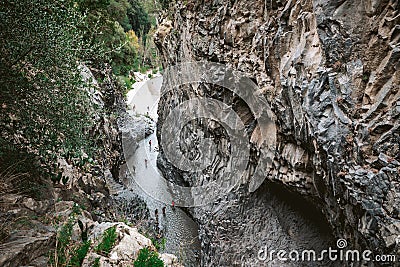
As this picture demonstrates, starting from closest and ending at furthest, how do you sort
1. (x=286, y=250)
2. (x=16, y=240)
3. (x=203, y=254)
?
1. (x=16, y=240)
2. (x=286, y=250)
3. (x=203, y=254)

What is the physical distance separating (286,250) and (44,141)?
280 inches

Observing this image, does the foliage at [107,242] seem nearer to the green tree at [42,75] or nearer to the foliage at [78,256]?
the foliage at [78,256]

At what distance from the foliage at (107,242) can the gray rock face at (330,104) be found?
4.39 metres

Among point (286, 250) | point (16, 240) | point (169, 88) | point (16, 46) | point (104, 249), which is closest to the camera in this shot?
point (16, 240)

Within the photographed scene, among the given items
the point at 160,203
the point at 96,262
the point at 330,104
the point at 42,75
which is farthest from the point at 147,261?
the point at 160,203

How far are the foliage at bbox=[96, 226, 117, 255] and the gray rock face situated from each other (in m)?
4.39

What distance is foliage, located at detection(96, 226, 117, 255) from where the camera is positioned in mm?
5555

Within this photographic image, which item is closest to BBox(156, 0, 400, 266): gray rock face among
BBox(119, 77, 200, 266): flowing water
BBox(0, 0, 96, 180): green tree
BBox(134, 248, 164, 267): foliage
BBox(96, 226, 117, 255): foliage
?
BBox(119, 77, 200, 266): flowing water

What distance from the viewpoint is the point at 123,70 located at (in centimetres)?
2509

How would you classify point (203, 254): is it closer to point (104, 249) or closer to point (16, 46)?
point (104, 249)

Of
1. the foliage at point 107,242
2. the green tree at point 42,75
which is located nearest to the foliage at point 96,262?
the foliage at point 107,242

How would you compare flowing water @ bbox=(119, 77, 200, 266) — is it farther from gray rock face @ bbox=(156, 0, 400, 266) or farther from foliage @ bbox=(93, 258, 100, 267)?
foliage @ bbox=(93, 258, 100, 267)

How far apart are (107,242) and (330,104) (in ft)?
16.3

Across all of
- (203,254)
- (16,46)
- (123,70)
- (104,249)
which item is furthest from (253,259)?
(123,70)
